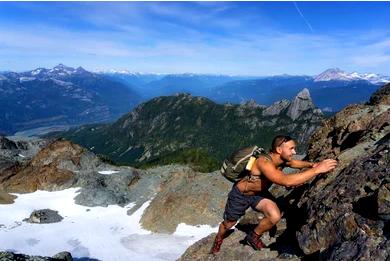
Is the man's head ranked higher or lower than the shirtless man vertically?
higher

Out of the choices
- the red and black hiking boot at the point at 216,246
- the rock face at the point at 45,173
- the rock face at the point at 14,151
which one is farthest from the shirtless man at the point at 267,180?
the rock face at the point at 14,151

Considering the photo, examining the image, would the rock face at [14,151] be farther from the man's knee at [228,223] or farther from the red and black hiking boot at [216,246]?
the man's knee at [228,223]

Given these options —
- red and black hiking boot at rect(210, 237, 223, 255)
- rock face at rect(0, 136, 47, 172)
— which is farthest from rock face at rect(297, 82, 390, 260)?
rock face at rect(0, 136, 47, 172)

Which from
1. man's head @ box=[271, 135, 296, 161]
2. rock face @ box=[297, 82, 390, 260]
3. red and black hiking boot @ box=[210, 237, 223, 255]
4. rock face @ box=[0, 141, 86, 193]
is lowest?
rock face @ box=[0, 141, 86, 193]

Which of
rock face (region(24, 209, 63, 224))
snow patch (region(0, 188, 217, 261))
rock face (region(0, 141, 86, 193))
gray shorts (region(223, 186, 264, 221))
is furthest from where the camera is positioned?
rock face (region(0, 141, 86, 193))

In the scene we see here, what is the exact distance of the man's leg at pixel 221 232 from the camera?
16.7 m

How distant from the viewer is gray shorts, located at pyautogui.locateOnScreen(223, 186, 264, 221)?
49.7 feet

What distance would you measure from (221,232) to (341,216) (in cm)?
550

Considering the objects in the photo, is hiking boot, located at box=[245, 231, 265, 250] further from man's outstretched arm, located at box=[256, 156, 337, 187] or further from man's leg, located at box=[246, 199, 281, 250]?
man's outstretched arm, located at box=[256, 156, 337, 187]

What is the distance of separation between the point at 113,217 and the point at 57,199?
10.3 m

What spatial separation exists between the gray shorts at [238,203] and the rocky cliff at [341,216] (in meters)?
1.92

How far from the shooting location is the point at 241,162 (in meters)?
14.2

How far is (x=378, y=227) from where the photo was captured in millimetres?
11906

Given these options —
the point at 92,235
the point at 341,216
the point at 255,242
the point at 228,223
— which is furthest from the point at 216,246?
the point at 92,235
